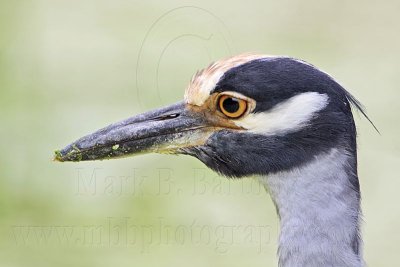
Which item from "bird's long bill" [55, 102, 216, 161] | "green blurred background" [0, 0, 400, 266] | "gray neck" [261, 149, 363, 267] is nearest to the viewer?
"gray neck" [261, 149, 363, 267]

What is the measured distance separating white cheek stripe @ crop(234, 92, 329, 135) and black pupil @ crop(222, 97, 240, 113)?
0.08 meters

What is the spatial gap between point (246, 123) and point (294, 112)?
8.1 inches

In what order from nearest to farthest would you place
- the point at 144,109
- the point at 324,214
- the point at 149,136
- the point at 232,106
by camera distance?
the point at 324,214 < the point at 232,106 < the point at 149,136 < the point at 144,109

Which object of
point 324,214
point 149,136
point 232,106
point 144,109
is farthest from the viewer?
point 144,109

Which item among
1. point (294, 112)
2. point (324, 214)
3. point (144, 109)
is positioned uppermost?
point (144, 109)

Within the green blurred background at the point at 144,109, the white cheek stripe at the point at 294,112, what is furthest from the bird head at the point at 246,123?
the green blurred background at the point at 144,109

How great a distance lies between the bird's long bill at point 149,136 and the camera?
138 inches

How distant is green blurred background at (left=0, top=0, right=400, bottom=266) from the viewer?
660 centimetres

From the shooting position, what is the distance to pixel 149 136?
351cm

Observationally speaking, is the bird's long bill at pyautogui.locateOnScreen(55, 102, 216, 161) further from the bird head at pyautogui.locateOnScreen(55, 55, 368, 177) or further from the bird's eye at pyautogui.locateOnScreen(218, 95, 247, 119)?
the bird's eye at pyautogui.locateOnScreen(218, 95, 247, 119)

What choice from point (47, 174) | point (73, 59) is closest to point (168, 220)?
point (47, 174)

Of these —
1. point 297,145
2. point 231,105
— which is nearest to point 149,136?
point 231,105

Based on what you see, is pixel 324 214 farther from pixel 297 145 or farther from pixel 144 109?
pixel 144 109

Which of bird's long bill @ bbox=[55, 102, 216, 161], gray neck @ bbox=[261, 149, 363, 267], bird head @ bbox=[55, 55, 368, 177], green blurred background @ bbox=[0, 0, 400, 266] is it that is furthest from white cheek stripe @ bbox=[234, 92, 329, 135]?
green blurred background @ bbox=[0, 0, 400, 266]
